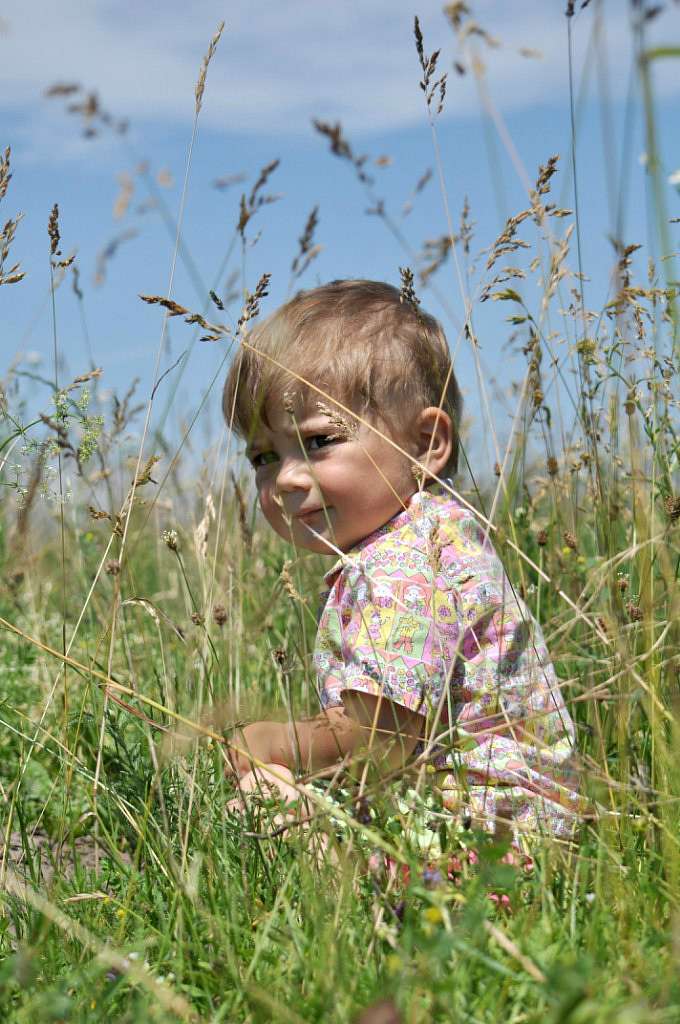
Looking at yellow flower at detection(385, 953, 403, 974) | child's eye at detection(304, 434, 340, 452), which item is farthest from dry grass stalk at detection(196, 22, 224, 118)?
yellow flower at detection(385, 953, 403, 974)

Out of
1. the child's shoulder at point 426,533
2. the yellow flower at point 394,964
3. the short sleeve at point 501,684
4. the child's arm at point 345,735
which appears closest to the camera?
the yellow flower at point 394,964

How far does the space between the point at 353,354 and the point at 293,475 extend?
13.0 inches

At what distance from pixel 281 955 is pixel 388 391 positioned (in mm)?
1392

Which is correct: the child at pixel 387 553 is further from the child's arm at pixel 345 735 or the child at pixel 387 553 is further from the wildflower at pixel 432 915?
the wildflower at pixel 432 915

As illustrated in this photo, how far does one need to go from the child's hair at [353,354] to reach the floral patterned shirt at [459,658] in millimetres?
316

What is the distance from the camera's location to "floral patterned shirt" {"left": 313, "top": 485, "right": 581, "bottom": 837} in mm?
2037

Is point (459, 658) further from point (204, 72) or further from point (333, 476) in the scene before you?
point (204, 72)

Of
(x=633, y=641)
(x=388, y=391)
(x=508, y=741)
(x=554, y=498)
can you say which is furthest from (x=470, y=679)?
(x=388, y=391)

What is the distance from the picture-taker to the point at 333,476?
248 cm

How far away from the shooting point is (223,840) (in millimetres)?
1803

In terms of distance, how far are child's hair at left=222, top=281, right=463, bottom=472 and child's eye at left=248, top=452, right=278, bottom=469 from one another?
0.27 feet

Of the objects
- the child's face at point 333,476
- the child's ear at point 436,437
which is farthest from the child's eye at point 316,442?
the child's ear at point 436,437

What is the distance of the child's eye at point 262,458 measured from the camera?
2.61 metres

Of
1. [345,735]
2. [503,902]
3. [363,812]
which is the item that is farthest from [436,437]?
[503,902]
